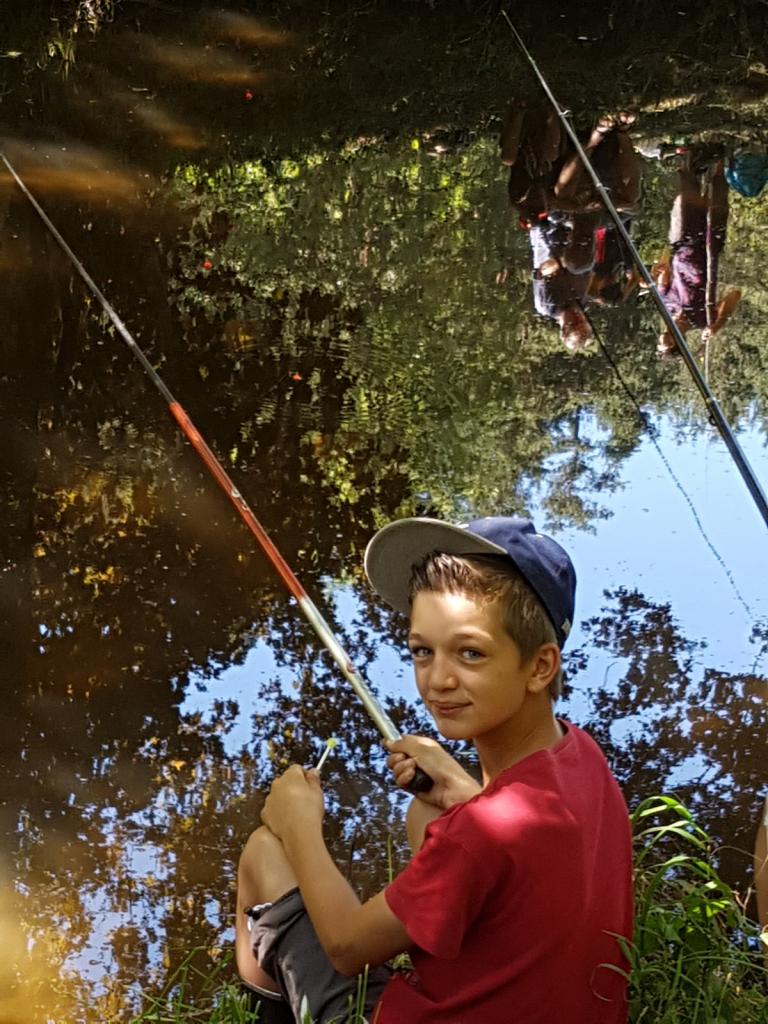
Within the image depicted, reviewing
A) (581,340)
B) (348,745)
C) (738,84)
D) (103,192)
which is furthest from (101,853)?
(738,84)

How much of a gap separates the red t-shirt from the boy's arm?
0.05m

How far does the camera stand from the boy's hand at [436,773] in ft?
6.93

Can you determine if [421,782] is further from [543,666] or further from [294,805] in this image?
[543,666]

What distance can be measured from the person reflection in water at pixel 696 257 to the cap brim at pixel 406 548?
334cm

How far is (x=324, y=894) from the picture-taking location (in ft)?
6.40

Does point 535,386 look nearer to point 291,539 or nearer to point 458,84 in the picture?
point 291,539

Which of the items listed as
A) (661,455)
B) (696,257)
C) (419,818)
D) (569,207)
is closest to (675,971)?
(419,818)

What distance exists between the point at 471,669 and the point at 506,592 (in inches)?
4.4

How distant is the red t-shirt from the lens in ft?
5.51

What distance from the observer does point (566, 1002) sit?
175 cm

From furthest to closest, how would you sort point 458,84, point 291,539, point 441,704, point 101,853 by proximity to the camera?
point 458,84, point 291,539, point 101,853, point 441,704

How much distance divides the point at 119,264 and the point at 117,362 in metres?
0.88

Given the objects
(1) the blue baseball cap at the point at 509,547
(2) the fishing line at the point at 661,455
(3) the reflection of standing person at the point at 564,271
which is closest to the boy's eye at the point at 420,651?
(1) the blue baseball cap at the point at 509,547

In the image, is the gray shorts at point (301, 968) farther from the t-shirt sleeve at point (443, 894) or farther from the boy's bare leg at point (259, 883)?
the t-shirt sleeve at point (443, 894)
